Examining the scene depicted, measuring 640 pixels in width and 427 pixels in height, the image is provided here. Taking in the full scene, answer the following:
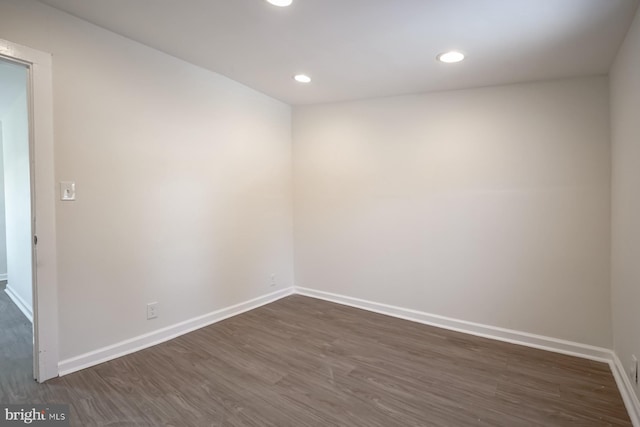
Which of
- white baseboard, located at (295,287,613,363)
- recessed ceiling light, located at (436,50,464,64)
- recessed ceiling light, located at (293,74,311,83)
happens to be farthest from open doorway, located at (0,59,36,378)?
recessed ceiling light, located at (436,50,464,64)

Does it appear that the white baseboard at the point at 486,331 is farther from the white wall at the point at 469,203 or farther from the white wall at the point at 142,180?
the white wall at the point at 142,180

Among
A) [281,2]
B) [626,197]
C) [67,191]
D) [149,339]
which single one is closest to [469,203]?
[626,197]

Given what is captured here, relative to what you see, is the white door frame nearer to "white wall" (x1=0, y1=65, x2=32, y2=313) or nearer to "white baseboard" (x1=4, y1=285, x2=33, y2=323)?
"white wall" (x1=0, y1=65, x2=32, y2=313)

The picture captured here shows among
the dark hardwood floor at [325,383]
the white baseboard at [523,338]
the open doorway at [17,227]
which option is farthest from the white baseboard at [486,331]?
the open doorway at [17,227]

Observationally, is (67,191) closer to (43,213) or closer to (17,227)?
(43,213)

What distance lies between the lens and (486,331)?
10.0 feet

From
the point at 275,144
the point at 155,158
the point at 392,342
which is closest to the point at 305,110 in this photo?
the point at 275,144

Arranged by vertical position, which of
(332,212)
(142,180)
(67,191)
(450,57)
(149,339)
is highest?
(450,57)

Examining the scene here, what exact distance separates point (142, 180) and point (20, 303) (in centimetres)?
267

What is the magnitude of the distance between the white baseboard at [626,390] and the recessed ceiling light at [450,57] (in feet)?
7.98

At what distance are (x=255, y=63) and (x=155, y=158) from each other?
3.80ft

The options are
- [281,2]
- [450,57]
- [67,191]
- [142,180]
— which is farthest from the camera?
[142,180]

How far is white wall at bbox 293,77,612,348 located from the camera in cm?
268

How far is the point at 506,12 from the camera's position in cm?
187
